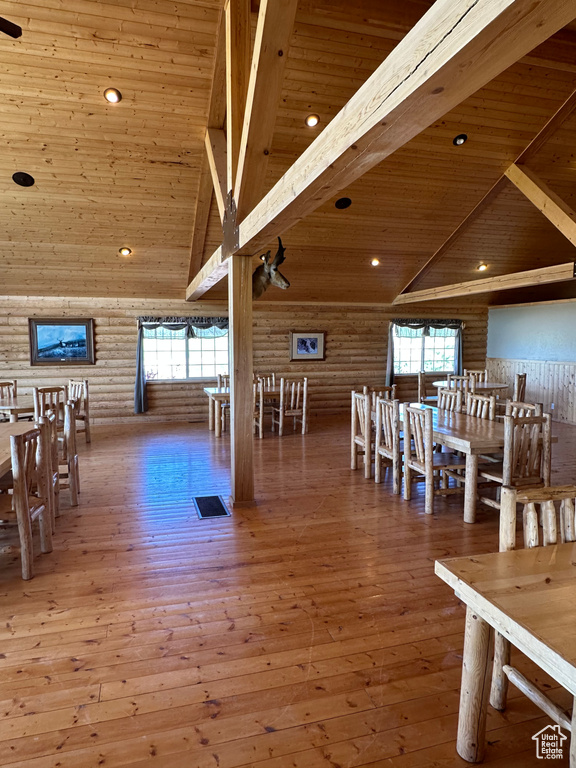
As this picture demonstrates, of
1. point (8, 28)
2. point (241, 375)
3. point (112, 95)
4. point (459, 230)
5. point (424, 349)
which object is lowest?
point (241, 375)

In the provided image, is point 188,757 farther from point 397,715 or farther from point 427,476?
point 427,476

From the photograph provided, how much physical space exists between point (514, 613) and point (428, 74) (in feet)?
5.54

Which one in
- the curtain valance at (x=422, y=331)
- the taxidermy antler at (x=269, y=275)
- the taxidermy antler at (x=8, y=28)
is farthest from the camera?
the curtain valance at (x=422, y=331)

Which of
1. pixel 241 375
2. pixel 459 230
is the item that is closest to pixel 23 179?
pixel 241 375

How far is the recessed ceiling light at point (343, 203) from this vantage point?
663 cm

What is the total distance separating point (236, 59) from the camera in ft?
12.6

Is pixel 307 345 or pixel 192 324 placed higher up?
pixel 192 324

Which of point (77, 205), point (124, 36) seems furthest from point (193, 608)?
point (77, 205)

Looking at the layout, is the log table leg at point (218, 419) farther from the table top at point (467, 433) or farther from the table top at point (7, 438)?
the table top at point (467, 433)

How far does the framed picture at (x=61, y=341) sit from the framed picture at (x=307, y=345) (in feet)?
12.9

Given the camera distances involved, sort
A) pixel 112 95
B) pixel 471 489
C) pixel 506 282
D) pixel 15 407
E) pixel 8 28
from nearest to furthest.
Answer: pixel 8 28 → pixel 471 489 → pixel 112 95 → pixel 15 407 → pixel 506 282

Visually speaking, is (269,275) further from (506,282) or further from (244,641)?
(244,641)

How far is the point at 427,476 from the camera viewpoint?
434cm

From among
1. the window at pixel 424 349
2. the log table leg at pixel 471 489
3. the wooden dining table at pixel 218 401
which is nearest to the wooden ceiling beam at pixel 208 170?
the wooden dining table at pixel 218 401
